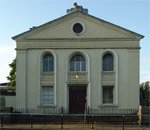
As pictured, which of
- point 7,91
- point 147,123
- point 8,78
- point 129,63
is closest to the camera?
point 147,123

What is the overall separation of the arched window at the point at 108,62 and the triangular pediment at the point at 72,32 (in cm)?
171

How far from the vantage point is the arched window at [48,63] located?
21.0m

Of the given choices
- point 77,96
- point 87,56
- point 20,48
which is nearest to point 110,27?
point 87,56

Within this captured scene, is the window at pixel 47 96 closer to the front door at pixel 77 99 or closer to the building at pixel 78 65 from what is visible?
the building at pixel 78 65

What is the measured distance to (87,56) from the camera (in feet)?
66.9

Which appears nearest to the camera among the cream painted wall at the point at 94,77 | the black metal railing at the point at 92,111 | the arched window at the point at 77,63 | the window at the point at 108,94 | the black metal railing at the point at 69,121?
the black metal railing at the point at 69,121

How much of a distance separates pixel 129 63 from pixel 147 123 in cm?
519

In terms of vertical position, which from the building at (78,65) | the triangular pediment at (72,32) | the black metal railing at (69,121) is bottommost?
the black metal railing at (69,121)

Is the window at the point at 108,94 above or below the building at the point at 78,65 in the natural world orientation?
below

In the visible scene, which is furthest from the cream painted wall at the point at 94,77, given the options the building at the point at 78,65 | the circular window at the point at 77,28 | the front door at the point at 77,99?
the circular window at the point at 77,28

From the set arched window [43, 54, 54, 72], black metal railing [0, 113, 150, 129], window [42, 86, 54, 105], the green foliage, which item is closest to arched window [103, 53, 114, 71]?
black metal railing [0, 113, 150, 129]

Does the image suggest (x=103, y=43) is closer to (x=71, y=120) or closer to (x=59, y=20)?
(x=59, y=20)

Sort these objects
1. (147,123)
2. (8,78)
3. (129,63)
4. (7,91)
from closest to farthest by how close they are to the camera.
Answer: (147,123) → (129,63) → (7,91) → (8,78)

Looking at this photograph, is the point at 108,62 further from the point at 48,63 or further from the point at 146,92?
the point at 146,92
